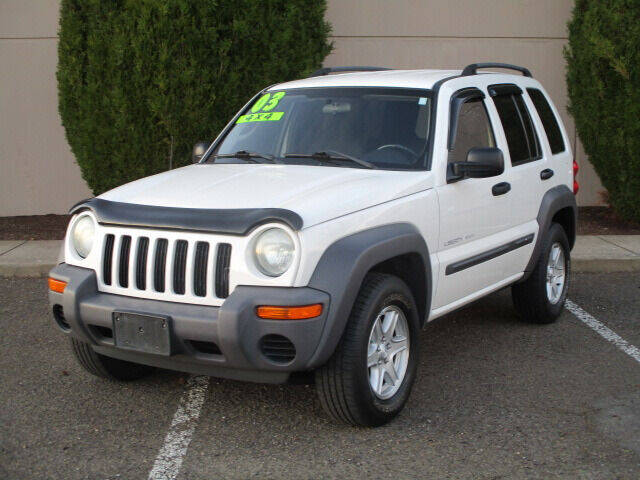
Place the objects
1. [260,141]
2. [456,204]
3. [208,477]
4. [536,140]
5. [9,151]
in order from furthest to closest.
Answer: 1. [9,151]
2. [536,140]
3. [260,141]
4. [456,204]
5. [208,477]

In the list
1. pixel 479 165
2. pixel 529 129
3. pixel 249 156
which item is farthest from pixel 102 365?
pixel 529 129

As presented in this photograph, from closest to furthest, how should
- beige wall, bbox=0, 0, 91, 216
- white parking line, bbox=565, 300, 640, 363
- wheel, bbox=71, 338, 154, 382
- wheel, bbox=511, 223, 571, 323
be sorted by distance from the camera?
wheel, bbox=71, 338, 154, 382, white parking line, bbox=565, 300, 640, 363, wheel, bbox=511, 223, 571, 323, beige wall, bbox=0, 0, 91, 216

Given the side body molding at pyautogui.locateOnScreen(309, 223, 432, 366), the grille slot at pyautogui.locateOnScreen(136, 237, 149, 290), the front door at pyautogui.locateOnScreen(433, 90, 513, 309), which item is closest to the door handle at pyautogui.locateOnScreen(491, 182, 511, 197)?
the front door at pyautogui.locateOnScreen(433, 90, 513, 309)

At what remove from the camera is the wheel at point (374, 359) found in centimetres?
426

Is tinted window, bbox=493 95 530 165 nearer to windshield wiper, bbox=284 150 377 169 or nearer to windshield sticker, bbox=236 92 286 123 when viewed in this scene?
windshield wiper, bbox=284 150 377 169

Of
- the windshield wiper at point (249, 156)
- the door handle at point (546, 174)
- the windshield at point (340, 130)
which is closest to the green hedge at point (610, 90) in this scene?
the door handle at point (546, 174)

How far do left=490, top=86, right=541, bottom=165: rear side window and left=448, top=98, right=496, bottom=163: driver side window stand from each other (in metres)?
0.21

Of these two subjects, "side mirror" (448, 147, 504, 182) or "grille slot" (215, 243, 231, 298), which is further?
"side mirror" (448, 147, 504, 182)

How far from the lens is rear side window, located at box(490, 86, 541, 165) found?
19.5 feet

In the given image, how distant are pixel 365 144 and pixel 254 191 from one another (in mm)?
994

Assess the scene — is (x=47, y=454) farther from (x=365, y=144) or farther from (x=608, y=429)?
(x=608, y=429)

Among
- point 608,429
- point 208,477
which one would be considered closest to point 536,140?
point 608,429

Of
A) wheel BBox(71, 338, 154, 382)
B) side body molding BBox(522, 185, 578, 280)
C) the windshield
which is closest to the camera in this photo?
wheel BBox(71, 338, 154, 382)

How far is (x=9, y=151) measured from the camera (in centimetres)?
1145
